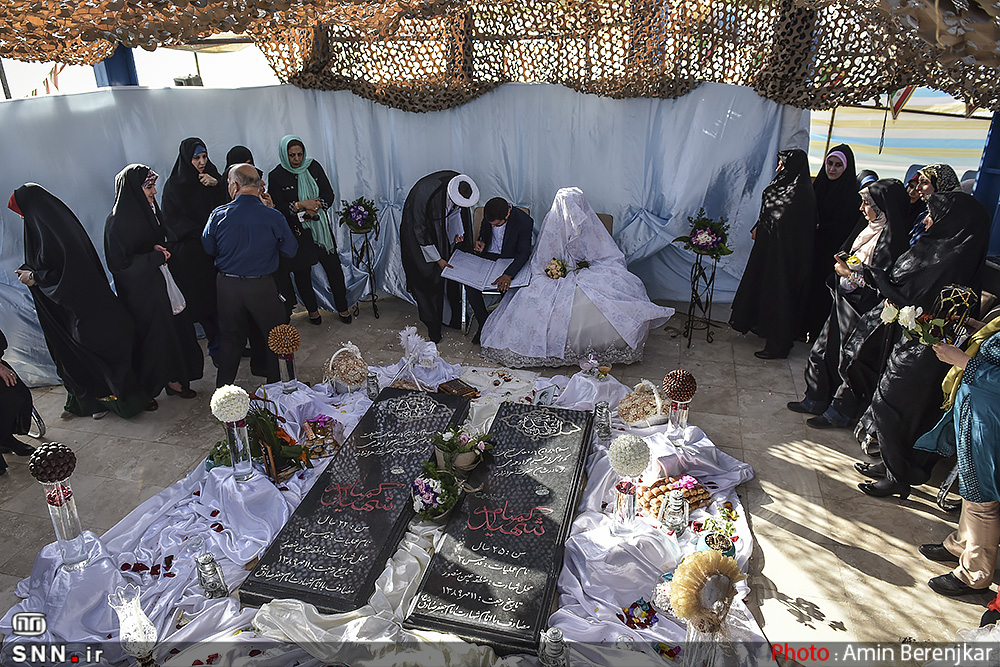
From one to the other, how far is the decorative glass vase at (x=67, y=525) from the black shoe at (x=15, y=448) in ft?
5.98

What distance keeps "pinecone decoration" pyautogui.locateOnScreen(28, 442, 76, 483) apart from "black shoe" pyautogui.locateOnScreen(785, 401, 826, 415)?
16.1 feet

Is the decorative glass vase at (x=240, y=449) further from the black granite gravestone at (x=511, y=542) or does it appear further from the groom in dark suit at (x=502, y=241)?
the groom in dark suit at (x=502, y=241)

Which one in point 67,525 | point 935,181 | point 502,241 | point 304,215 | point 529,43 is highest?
point 529,43

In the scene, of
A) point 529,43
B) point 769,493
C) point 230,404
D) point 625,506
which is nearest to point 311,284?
point 230,404

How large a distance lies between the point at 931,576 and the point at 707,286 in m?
3.68

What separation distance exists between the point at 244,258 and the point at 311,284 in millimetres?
1998

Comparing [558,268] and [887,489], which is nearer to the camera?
[887,489]

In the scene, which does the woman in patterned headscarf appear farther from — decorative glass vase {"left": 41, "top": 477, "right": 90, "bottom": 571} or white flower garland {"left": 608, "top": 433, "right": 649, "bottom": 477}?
decorative glass vase {"left": 41, "top": 477, "right": 90, "bottom": 571}

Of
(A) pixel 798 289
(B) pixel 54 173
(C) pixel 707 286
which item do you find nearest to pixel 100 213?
(B) pixel 54 173

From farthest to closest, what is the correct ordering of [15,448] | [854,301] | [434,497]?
1. [854,301]
2. [15,448]
3. [434,497]

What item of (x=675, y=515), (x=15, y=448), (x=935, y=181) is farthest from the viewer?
(x=15, y=448)

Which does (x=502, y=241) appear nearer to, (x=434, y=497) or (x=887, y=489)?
(x=434, y=497)

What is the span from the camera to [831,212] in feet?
19.3

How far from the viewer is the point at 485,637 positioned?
3115mm
